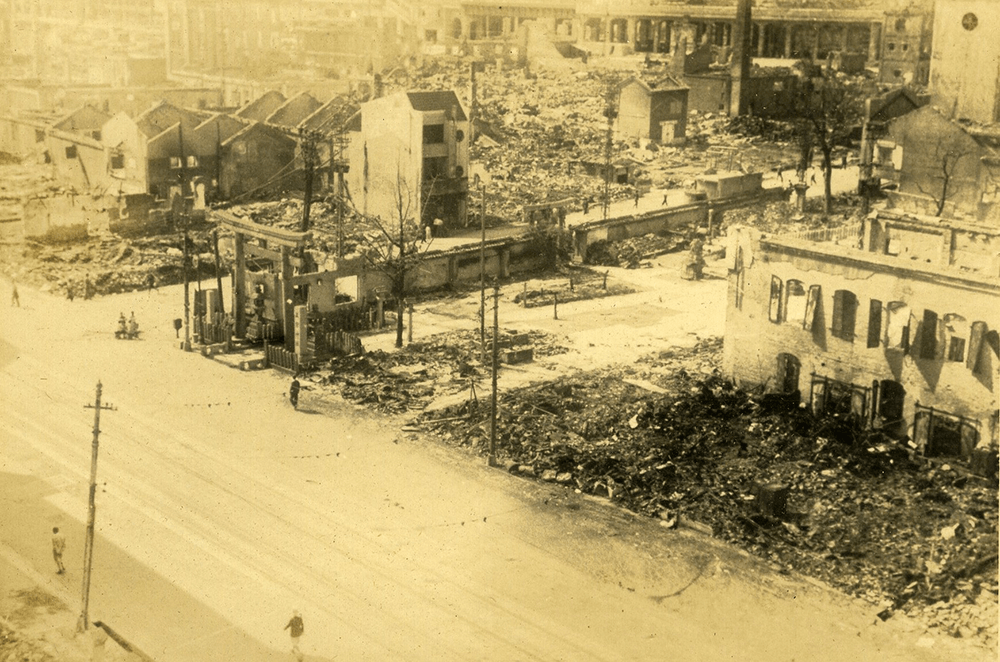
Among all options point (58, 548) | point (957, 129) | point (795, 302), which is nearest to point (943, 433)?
point (795, 302)

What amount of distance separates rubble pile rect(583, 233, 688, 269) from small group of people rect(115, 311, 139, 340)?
2202 cm

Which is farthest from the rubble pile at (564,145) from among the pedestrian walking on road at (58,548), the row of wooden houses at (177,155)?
the pedestrian walking on road at (58,548)

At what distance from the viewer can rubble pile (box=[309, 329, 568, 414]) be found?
37.8 metres

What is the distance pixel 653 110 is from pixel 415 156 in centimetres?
2611

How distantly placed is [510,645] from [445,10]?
87.6 metres

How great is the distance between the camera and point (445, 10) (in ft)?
341

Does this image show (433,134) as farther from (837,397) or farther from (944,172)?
(837,397)

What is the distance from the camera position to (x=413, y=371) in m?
40.2

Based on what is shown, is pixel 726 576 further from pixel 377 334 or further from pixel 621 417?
pixel 377 334

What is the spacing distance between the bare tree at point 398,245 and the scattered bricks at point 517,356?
4179 millimetres

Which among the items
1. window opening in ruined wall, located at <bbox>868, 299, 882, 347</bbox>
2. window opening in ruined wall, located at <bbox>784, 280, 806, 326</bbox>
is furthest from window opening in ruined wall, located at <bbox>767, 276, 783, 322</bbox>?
window opening in ruined wall, located at <bbox>868, 299, 882, 347</bbox>

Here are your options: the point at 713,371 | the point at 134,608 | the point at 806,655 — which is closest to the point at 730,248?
the point at 713,371

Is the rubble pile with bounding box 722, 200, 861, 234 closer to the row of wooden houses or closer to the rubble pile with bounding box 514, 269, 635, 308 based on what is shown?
the rubble pile with bounding box 514, 269, 635, 308

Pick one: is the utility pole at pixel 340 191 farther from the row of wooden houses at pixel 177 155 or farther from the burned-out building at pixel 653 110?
the burned-out building at pixel 653 110
